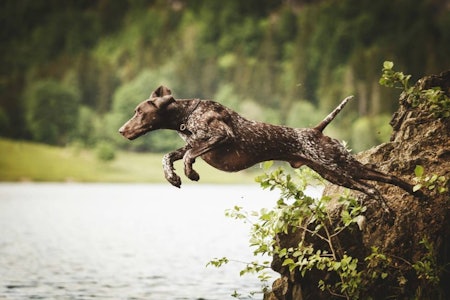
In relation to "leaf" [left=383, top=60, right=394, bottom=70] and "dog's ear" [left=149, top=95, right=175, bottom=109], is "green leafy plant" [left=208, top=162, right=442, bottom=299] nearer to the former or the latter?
"leaf" [left=383, top=60, right=394, bottom=70]

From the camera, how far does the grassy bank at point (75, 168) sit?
119 metres

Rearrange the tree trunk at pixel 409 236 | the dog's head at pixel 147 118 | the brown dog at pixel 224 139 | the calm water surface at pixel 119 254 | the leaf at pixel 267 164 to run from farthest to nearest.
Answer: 1. the calm water surface at pixel 119 254
2. the tree trunk at pixel 409 236
3. the leaf at pixel 267 164
4. the dog's head at pixel 147 118
5. the brown dog at pixel 224 139

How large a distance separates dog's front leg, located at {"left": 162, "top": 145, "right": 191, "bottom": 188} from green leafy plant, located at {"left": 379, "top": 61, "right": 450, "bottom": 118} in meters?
3.23

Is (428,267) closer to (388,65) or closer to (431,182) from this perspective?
(431,182)

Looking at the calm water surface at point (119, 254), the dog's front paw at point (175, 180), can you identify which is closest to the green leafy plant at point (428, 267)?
the dog's front paw at point (175, 180)

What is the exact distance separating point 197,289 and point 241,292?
1490 millimetres

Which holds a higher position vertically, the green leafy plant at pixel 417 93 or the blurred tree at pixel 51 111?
the blurred tree at pixel 51 111

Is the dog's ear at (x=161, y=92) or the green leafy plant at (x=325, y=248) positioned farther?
the green leafy plant at (x=325, y=248)

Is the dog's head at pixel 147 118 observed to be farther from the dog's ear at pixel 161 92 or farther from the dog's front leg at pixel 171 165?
the dog's front leg at pixel 171 165

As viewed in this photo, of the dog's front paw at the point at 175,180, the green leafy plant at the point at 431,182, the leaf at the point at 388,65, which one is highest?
the leaf at the point at 388,65

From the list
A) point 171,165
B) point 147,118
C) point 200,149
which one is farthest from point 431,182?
point 147,118

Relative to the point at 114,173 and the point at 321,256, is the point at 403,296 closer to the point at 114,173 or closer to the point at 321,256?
the point at 321,256

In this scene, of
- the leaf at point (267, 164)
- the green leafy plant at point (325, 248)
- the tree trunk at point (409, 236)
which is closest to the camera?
the green leafy plant at point (325, 248)

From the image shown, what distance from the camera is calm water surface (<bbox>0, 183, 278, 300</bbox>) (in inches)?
721
